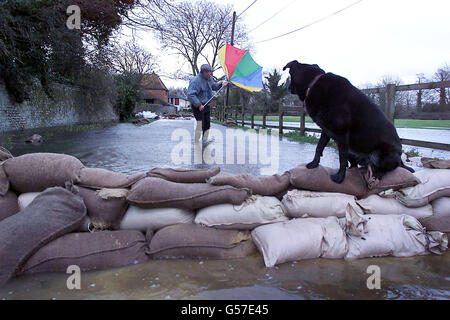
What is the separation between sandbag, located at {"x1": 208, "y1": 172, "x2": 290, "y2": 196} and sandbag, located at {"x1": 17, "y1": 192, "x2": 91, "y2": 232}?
936 millimetres

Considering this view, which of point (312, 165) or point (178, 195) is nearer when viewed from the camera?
point (178, 195)

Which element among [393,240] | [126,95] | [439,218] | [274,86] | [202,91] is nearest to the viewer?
[393,240]

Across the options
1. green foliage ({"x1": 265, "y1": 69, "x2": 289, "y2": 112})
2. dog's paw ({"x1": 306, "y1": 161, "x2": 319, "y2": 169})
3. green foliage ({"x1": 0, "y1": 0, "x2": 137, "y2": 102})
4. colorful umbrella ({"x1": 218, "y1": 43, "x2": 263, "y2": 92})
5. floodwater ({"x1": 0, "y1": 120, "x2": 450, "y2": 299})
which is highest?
green foliage ({"x1": 265, "y1": 69, "x2": 289, "y2": 112})

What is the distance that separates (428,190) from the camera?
A: 2.73 m

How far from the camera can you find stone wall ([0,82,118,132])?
42.0ft

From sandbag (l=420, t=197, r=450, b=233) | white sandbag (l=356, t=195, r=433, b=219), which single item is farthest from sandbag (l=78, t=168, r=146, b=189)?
sandbag (l=420, t=197, r=450, b=233)

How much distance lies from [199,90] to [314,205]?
4.14 m

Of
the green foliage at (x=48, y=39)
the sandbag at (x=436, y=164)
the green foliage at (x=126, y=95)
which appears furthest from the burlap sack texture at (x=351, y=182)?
the green foliage at (x=126, y=95)

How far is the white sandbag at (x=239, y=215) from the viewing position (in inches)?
101

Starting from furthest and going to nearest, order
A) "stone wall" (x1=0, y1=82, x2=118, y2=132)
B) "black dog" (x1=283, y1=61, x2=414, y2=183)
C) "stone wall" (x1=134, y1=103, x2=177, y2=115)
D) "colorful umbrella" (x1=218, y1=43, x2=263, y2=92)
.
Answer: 1. "stone wall" (x1=134, y1=103, x2=177, y2=115)
2. "stone wall" (x1=0, y1=82, x2=118, y2=132)
3. "colorful umbrella" (x1=218, y1=43, x2=263, y2=92)
4. "black dog" (x1=283, y1=61, x2=414, y2=183)

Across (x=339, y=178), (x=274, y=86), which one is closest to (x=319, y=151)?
(x=339, y=178)

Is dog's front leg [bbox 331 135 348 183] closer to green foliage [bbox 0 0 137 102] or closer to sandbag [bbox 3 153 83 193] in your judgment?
sandbag [bbox 3 153 83 193]

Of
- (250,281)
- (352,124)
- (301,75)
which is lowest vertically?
(250,281)

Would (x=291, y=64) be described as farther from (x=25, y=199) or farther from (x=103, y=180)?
(x=25, y=199)
